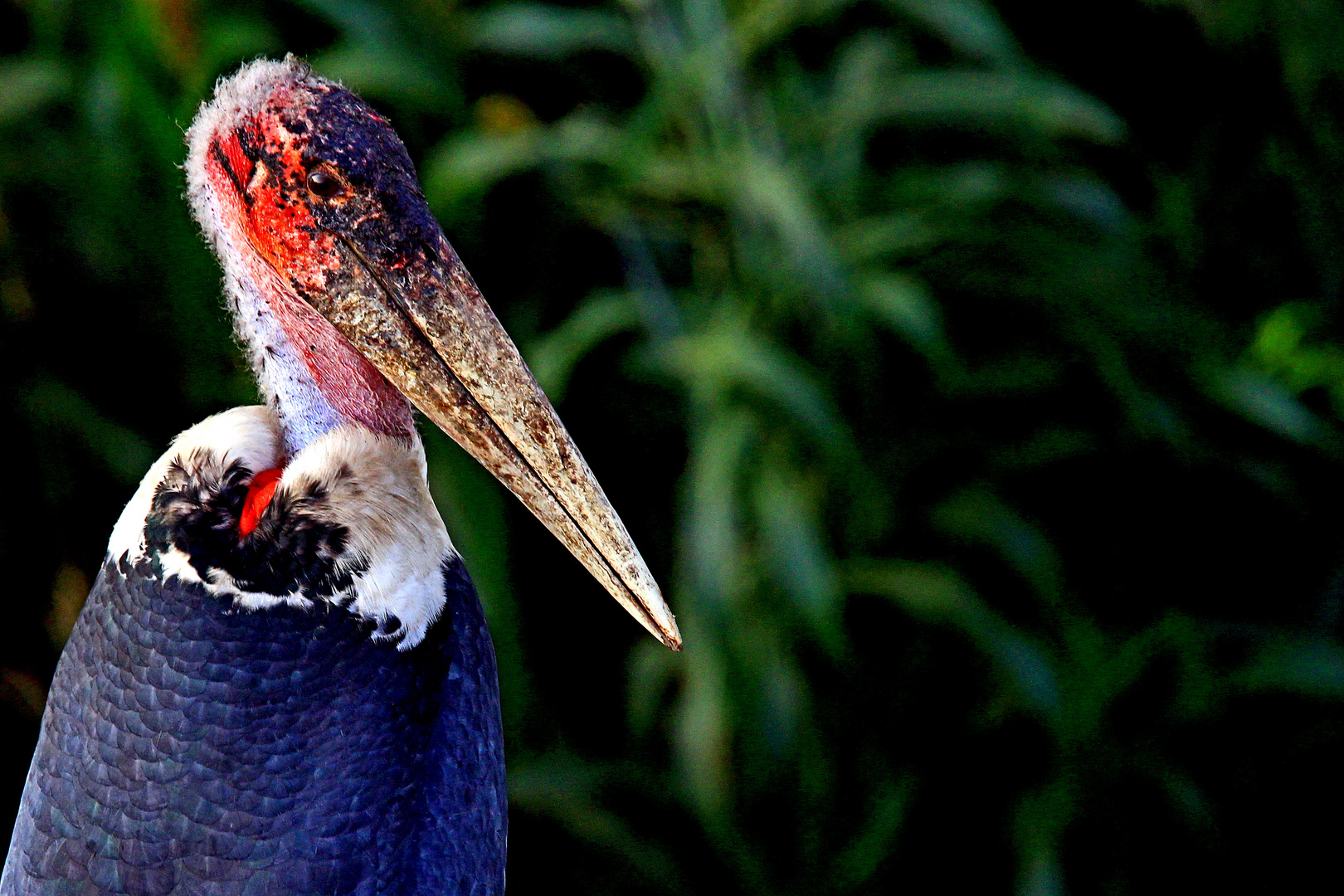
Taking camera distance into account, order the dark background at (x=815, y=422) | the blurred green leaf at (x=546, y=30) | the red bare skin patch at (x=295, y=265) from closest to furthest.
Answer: the red bare skin patch at (x=295, y=265), the dark background at (x=815, y=422), the blurred green leaf at (x=546, y=30)

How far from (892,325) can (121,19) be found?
151cm

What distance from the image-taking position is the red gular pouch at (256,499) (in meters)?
1.08

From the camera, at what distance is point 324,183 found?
1100 millimetres

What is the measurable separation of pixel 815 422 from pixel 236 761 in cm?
139

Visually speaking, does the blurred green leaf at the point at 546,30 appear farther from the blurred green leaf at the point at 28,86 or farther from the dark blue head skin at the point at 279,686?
the dark blue head skin at the point at 279,686

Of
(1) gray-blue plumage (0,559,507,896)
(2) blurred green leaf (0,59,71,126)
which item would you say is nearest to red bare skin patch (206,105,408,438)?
(1) gray-blue plumage (0,559,507,896)

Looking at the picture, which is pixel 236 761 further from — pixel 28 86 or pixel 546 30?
pixel 28 86

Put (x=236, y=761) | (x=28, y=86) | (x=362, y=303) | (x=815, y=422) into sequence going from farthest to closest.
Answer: (x=28, y=86), (x=815, y=422), (x=362, y=303), (x=236, y=761)

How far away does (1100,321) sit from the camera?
8.72ft

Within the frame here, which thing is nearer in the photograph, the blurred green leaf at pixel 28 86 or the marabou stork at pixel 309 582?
the marabou stork at pixel 309 582

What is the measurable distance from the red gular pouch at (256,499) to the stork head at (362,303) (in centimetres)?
6

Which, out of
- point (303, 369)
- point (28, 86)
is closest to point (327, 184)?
point (303, 369)

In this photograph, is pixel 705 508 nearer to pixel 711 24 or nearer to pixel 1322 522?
pixel 711 24

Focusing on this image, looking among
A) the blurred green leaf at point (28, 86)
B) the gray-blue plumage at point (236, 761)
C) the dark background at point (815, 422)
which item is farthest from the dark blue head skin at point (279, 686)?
the blurred green leaf at point (28, 86)
